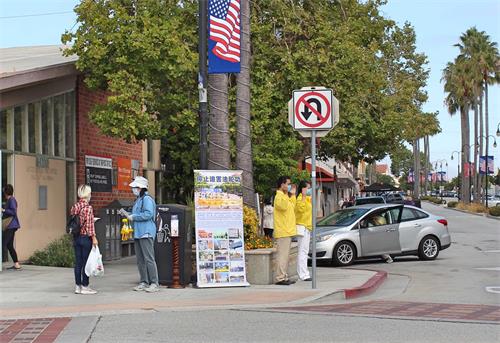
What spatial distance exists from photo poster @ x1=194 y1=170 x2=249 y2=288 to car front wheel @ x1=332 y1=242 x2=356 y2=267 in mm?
5350

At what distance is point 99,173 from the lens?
18828 millimetres

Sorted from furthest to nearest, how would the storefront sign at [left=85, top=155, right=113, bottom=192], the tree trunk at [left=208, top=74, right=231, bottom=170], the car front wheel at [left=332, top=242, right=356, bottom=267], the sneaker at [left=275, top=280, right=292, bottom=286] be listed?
1. the storefront sign at [left=85, top=155, right=113, bottom=192]
2. the car front wheel at [left=332, top=242, right=356, bottom=267]
3. the tree trunk at [left=208, top=74, right=231, bottom=170]
4. the sneaker at [left=275, top=280, right=292, bottom=286]

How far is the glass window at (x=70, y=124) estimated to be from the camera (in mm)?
17531

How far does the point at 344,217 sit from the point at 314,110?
22.5 ft

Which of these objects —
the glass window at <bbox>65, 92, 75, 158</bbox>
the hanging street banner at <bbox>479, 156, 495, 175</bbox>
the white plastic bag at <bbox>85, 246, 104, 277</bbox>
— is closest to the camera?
the white plastic bag at <bbox>85, 246, 104, 277</bbox>

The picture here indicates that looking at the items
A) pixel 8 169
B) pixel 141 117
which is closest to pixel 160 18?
pixel 141 117

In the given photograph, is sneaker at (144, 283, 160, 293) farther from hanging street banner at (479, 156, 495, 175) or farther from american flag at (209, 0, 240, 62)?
hanging street banner at (479, 156, 495, 175)

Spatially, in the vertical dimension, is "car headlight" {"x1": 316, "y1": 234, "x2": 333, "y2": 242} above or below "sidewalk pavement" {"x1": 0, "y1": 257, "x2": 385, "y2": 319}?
Result: above

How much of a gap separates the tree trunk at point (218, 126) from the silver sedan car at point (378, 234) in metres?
4.68

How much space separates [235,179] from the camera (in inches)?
464

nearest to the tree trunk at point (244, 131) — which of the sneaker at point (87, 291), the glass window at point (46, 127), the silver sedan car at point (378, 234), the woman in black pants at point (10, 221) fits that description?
the sneaker at point (87, 291)

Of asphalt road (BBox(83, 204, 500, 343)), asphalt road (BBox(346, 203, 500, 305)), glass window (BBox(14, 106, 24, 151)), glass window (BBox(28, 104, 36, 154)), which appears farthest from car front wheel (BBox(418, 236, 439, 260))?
glass window (BBox(14, 106, 24, 151))

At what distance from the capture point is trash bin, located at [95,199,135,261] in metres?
17.2

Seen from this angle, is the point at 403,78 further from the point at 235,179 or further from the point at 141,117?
the point at 235,179
